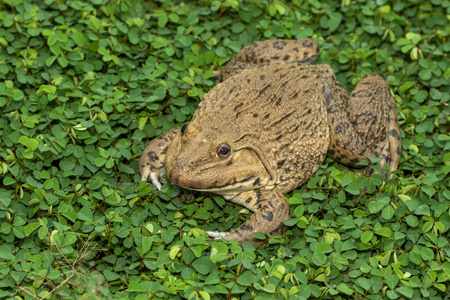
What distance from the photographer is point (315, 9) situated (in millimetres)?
6414

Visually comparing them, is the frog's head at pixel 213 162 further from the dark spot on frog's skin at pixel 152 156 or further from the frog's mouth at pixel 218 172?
the dark spot on frog's skin at pixel 152 156

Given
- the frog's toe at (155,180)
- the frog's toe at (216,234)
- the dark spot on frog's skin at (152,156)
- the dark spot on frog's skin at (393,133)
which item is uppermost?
the dark spot on frog's skin at (152,156)

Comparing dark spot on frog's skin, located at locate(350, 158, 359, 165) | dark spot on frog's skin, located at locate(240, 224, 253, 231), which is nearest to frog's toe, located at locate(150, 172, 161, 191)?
dark spot on frog's skin, located at locate(240, 224, 253, 231)

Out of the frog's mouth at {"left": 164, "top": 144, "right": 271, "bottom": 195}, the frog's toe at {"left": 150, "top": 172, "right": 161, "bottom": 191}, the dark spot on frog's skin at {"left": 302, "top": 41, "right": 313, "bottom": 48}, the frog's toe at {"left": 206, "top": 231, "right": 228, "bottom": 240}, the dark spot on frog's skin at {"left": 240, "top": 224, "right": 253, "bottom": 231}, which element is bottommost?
the frog's toe at {"left": 206, "top": 231, "right": 228, "bottom": 240}

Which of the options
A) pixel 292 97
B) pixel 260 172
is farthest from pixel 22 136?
pixel 292 97

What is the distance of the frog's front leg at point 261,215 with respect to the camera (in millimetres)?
4375

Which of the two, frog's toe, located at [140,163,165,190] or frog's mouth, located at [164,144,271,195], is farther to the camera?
frog's toe, located at [140,163,165,190]

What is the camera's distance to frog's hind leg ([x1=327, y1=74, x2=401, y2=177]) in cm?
491

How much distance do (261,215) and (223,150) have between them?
62 centimetres

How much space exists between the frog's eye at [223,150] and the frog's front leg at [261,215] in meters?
0.47

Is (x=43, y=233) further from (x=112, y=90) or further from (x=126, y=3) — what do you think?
(x=126, y=3)

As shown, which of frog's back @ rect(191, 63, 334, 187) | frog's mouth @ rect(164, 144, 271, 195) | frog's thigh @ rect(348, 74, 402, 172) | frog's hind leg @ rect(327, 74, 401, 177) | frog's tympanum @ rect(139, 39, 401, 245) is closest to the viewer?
frog's mouth @ rect(164, 144, 271, 195)

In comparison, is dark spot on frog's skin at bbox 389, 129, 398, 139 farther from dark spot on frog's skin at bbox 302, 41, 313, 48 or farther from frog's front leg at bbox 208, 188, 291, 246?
frog's front leg at bbox 208, 188, 291, 246

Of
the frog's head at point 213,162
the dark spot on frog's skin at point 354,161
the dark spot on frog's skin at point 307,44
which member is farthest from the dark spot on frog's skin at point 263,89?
the dark spot on frog's skin at point 354,161
